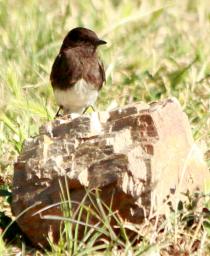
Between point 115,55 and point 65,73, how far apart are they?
100cm

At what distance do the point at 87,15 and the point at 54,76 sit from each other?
6.49ft

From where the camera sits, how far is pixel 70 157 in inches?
169

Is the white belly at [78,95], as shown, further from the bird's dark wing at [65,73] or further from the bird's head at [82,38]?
the bird's head at [82,38]

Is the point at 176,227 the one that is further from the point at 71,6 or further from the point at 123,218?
the point at 71,6

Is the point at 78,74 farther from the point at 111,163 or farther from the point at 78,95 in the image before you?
the point at 111,163

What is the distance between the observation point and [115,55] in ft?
24.3

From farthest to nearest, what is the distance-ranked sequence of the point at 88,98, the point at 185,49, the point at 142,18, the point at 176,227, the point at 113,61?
the point at 142,18
the point at 185,49
the point at 113,61
the point at 88,98
the point at 176,227

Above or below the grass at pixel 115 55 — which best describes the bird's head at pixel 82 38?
above

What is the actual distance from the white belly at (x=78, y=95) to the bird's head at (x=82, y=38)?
0.34 metres

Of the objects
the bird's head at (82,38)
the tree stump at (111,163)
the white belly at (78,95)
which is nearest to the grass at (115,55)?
the white belly at (78,95)

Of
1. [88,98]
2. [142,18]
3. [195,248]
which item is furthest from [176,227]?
[142,18]

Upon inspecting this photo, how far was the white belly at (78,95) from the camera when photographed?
21.0 feet

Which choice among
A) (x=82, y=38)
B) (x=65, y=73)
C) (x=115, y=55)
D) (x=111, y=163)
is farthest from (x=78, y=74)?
(x=111, y=163)

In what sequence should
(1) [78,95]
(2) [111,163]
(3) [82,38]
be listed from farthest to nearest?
(3) [82,38] < (1) [78,95] < (2) [111,163]
